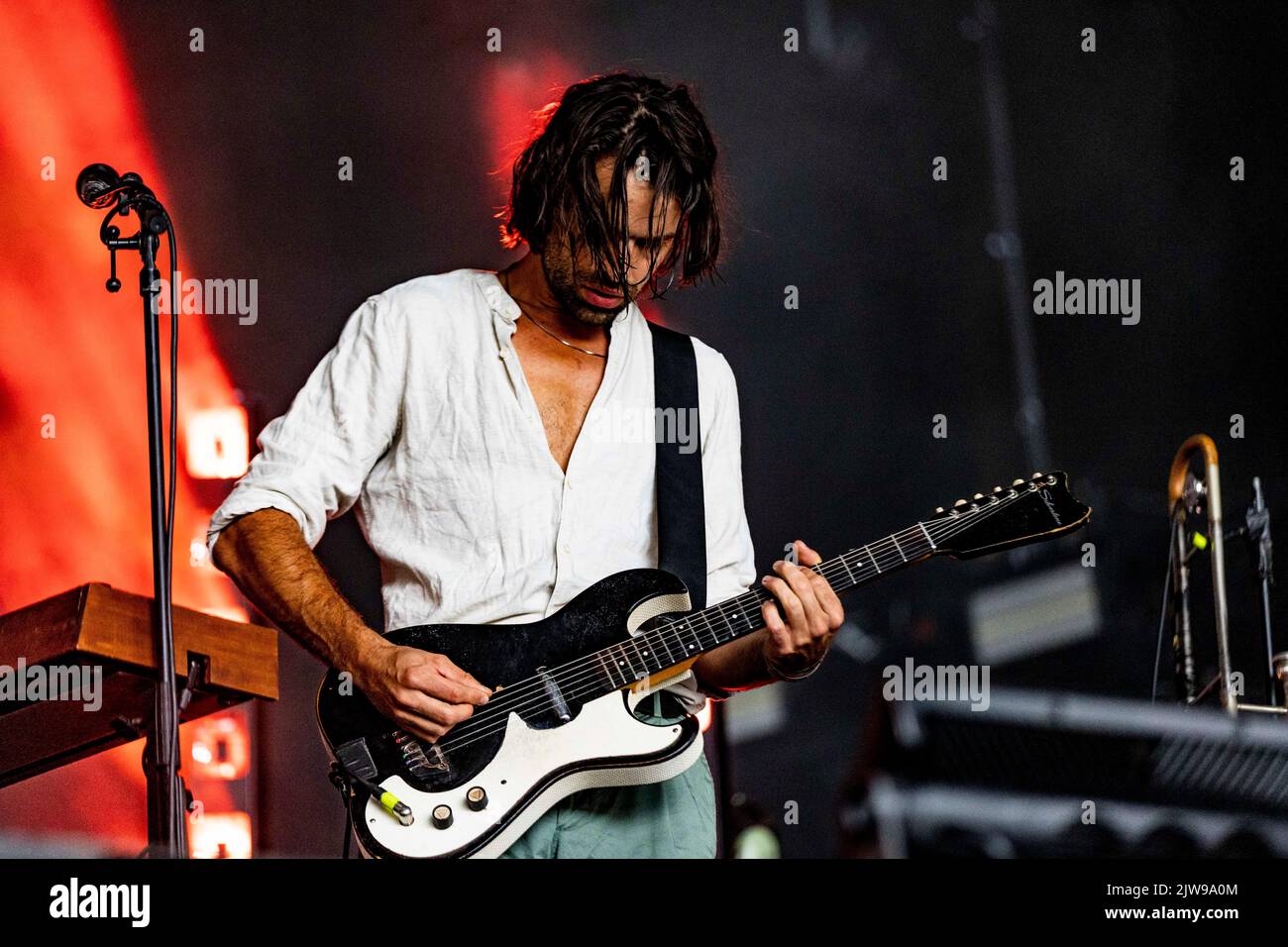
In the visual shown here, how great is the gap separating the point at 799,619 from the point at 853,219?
71.4 inches

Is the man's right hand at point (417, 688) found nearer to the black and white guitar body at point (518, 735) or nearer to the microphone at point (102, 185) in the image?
the black and white guitar body at point (518, 735)

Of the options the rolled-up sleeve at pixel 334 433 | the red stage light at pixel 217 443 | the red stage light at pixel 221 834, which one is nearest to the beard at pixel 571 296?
the rolled-up sleeve at pixel 334 433

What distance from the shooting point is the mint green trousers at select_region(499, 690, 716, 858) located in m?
1.95

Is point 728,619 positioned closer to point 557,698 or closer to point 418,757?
point 557,698

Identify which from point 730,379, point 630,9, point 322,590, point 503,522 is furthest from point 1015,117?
point 322,590

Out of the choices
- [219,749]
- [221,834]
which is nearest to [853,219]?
[219,749]

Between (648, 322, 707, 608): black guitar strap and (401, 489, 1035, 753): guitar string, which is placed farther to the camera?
(648, 322, 707, 608): black guitar strap

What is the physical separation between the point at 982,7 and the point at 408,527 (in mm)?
2277

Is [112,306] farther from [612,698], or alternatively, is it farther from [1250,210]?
[1250,210]

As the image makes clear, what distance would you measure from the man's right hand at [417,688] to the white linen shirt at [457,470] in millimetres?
112

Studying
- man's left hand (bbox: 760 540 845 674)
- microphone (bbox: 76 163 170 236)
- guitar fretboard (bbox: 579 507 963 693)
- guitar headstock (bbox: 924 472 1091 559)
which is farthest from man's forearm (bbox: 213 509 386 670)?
guitar headstock (bbox: 924 472 1091 559)

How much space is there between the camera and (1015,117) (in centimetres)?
332

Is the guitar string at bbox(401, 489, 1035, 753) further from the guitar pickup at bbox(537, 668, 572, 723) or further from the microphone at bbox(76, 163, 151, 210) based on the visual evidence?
the microphone at bbox(76, 163, 151, 210)

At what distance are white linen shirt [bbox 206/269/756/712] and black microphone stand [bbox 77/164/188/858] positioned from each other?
131 mm
